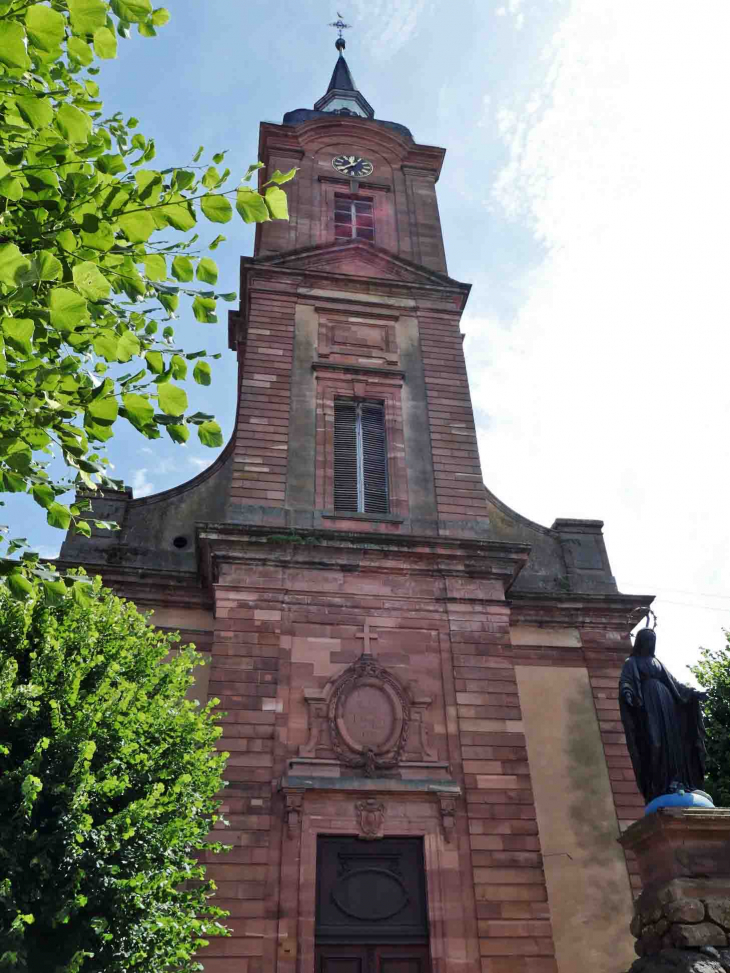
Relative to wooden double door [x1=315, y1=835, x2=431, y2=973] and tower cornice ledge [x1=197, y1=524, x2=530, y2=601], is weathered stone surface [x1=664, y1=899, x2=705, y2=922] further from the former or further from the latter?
tower cornice ledge [x1=197, y1=524, x2=530, y2=601]

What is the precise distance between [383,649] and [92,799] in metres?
5.82

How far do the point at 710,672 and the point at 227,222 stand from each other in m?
16.2

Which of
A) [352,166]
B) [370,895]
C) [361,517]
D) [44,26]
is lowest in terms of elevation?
Answer: [370,895]

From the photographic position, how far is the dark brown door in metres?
10.4

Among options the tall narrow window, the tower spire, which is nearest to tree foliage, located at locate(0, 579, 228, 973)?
the tall narrow window

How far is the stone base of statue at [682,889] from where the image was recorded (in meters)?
7.16

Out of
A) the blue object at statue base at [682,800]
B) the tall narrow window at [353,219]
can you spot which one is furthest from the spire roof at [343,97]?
the blue object at statue base at [682,800]

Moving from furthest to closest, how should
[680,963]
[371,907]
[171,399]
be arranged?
[371,907], [680,963], [171,399]

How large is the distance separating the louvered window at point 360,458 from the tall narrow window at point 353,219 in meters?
5.30

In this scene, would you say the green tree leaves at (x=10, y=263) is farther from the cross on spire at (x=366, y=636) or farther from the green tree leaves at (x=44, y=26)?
the cross on spire at (x=366, y=636)

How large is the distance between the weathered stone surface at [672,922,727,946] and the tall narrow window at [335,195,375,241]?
15.7m

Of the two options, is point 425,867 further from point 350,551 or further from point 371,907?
point 350,551

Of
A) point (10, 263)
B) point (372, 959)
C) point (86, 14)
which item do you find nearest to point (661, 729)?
point (372, 959)

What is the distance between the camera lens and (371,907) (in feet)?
35.7
